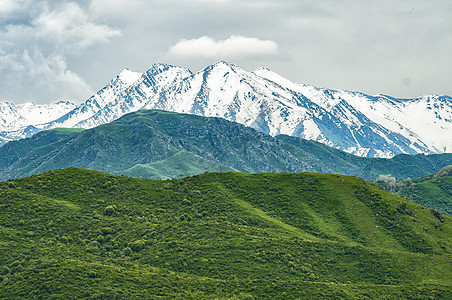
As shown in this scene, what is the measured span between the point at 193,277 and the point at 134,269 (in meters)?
23.8

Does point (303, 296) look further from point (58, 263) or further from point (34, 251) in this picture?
point (34, 251)

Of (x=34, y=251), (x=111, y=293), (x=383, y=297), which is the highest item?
(x=34, y=251)

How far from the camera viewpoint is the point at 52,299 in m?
160

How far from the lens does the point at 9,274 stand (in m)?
178

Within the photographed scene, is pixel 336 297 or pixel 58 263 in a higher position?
pixel 58 263

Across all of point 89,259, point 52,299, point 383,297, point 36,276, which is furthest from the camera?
point 89,259

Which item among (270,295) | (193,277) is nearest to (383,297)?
(270,295)

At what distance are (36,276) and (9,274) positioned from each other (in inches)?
546

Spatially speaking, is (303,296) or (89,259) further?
(89,259)

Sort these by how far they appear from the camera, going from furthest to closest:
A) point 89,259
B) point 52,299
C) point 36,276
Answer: point 89,259 → point 36,276 → point 52,299

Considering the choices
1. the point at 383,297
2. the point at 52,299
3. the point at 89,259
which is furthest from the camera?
the point at 89,259

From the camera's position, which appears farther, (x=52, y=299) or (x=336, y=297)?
(x=336, y=297)

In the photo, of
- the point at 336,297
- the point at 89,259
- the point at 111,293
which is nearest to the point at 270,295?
the point at 336,297

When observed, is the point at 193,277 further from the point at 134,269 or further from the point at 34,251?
the point at 34,251
